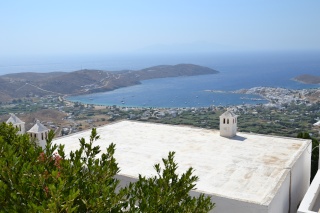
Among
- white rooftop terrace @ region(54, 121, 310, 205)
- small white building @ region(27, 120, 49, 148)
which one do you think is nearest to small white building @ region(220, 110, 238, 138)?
white rooftop terrace @ region(54, 121, 310, 205)

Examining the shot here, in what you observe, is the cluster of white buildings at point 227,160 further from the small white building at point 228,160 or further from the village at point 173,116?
the village at point 173,116

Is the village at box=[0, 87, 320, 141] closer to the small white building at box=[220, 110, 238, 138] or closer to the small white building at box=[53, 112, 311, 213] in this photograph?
the small white building at box=[53, 112, 311, 213]

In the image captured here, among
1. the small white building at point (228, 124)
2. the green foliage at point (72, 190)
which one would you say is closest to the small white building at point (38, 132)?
the green foliage at point (72, 190)

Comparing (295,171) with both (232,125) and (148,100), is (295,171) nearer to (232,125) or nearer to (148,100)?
(232,125)

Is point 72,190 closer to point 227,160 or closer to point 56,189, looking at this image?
point 56,189

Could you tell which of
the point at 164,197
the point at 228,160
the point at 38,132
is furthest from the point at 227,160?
the point at 38,132

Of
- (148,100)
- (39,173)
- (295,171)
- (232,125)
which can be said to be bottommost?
(148,100)

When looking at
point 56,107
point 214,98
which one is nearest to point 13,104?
point 56,107
